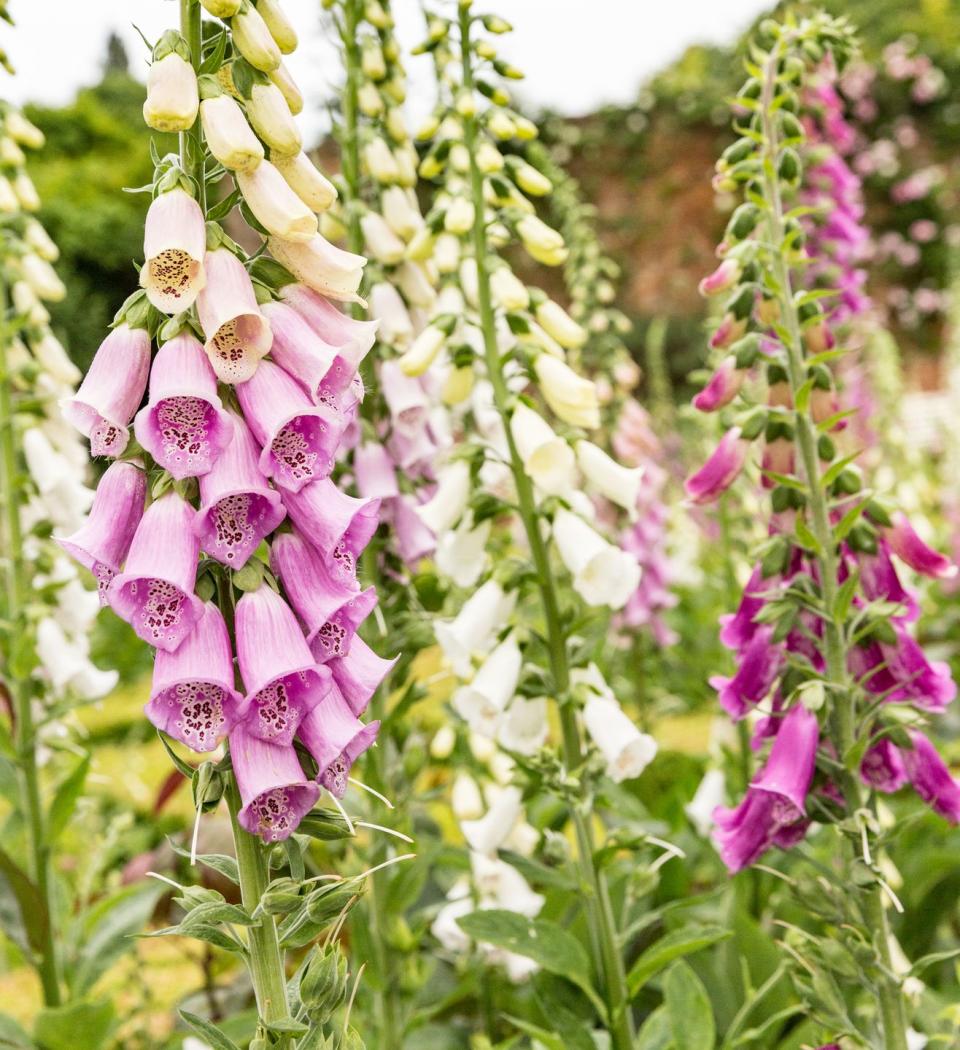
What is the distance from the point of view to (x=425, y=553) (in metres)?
2.53

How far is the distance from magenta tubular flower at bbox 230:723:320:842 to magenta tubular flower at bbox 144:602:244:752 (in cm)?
3

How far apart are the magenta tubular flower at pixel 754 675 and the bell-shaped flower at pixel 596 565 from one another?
0.29 m

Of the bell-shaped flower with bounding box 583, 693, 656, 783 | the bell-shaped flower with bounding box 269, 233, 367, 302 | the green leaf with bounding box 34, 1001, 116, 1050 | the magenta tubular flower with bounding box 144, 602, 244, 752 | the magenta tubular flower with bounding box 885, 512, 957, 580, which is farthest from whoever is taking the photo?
the green leaf with bounding box 34, 1001, 116, 1050

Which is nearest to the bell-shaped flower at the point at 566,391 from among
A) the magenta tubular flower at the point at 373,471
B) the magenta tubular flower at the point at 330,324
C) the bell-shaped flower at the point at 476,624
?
the bell-shaped flower at the point at 476,624

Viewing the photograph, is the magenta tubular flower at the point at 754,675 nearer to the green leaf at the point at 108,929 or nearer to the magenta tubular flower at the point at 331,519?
the magenta tubular flower at the point at 331,519

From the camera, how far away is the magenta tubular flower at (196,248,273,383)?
1.18 m

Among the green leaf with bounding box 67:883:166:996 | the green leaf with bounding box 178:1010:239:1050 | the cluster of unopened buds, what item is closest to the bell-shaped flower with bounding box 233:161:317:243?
the cluster of unopened buds

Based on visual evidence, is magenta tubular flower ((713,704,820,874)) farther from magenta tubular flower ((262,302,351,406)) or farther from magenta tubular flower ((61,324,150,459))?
magenta tubular flower ((61,324,150,459))

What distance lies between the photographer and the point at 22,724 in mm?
2684

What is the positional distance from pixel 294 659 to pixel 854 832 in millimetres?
938

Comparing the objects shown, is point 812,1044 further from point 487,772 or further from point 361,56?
point 361,56

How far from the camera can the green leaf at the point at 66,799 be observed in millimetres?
2510

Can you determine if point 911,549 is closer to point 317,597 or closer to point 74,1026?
point 317,597

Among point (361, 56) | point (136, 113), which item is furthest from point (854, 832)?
point (136, 113)
